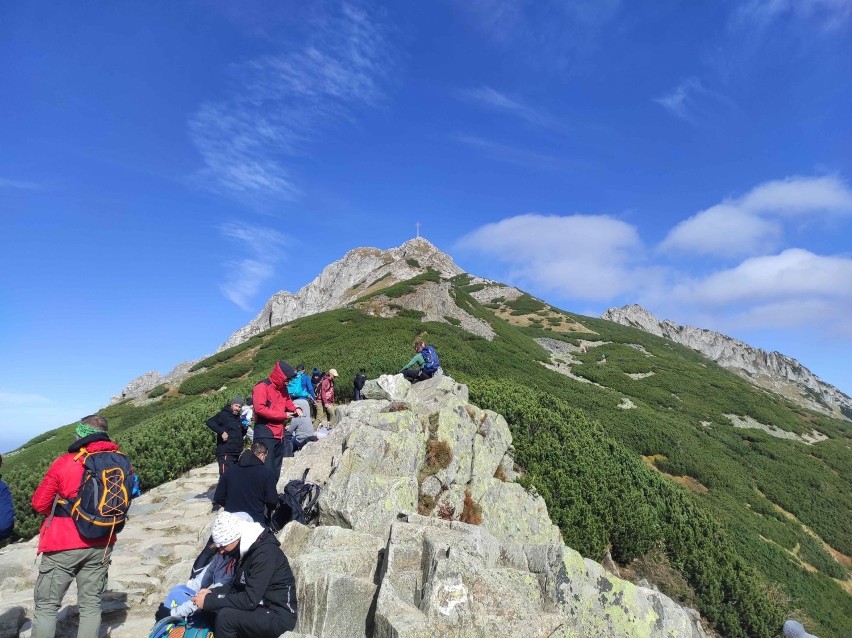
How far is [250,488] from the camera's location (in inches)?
288

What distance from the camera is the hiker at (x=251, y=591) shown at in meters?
5.06

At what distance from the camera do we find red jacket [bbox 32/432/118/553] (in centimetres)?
548

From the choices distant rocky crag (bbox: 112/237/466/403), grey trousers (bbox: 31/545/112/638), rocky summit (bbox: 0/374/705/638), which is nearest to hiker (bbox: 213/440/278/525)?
rocky summit (bbox: 0/374/705/638)

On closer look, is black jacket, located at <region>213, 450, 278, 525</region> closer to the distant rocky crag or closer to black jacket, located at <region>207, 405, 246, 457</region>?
black jacket, located at <region>207, 405, 246, 457</region>

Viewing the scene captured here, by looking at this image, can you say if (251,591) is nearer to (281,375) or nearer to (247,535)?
(247,535)

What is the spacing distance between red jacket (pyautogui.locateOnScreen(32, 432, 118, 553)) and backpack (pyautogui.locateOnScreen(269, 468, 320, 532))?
3389mm

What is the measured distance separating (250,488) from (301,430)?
259 inches

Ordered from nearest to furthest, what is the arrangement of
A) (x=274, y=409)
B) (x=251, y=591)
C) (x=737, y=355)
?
(x=251, y=591), (x=274, y=409), (x=737, y=355)

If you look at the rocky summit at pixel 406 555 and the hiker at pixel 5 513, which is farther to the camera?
the hiker at pixel 5 513

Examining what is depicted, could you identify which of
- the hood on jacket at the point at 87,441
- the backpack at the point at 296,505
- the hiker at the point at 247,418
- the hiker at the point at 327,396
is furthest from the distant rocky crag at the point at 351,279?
the hood on jacket at the point at 87,441

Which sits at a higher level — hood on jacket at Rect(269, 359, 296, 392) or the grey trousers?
hood on jacket at Rect(269, 359, 296, 392)

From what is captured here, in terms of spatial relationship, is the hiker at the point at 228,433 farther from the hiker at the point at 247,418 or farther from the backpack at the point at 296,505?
the hiker at the point at 247,418

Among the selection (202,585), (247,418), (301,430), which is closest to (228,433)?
(247,418)

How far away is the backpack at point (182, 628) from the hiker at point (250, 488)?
76.0 inches
